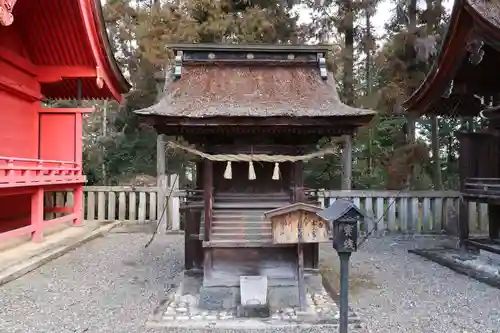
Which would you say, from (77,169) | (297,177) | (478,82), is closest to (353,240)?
(297,177)

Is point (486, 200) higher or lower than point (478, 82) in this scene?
lower

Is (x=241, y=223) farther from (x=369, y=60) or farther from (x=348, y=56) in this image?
(x=369, y=60)

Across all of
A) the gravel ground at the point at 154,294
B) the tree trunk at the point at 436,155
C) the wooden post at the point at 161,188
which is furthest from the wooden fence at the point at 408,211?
the gravel ground at the point at 154,294

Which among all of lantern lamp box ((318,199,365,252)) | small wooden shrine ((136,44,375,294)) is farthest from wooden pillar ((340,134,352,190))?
lantern lamp box ((318,199,365,252))

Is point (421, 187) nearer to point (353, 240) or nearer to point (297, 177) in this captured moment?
point (297, 177)

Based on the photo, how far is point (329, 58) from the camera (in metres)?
11.7

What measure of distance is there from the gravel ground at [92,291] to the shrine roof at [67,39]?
406 centimetres

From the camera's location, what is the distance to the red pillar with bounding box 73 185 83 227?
34.6ft

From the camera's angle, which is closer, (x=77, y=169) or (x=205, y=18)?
(x=77, y=169)

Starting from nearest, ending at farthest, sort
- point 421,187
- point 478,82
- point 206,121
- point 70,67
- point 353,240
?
point 353,240 < point 206,121 < point 478,82 < point 70,67 < point 421,187

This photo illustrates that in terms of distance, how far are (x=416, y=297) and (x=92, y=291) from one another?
13.6 feet

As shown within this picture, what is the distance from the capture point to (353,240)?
3.46 metres

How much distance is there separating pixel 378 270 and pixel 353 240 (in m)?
3.83

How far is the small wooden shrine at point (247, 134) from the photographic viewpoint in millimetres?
4977
